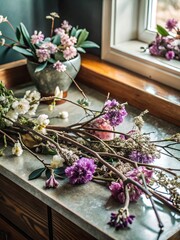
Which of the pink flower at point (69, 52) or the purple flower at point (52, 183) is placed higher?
the pink flower at point (69, 52)

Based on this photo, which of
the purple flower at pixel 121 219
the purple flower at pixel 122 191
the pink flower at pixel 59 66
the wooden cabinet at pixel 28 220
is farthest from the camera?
the pink flower at pixel 59 66

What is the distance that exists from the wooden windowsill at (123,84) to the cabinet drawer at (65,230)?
545 mm

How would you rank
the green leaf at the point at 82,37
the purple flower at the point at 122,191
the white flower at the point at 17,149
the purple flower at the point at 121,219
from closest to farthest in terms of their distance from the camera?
the purple flower at the point at 121,219, the purple flower at the point at 122,191, the white flower at the point at 17,149, the green leaf at the point at 82,37

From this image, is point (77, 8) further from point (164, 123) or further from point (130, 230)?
point (130, 230)

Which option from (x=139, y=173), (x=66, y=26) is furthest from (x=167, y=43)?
(x=139, y=173)

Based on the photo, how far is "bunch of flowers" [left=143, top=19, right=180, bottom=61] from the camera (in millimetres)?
1994

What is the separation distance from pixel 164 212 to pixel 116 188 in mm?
135

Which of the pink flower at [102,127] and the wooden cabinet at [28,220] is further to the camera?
the pink flower at [102,127]

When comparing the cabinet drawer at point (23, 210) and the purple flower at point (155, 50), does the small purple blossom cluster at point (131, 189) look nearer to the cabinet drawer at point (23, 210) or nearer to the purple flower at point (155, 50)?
the cabinet drawer at point (23, 210)

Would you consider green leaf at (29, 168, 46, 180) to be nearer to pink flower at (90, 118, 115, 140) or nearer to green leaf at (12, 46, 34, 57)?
pink flower at (90, 118, 115, 140)

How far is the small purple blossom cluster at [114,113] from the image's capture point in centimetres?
159

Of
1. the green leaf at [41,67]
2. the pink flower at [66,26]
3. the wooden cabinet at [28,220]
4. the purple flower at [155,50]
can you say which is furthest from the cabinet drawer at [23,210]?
the purple flower at [155,50]

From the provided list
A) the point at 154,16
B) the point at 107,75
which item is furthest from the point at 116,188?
the point at 154,16

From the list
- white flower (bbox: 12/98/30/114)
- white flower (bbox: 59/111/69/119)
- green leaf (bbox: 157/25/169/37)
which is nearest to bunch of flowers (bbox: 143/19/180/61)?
green leaf (bbox: 157/25/169/37)
